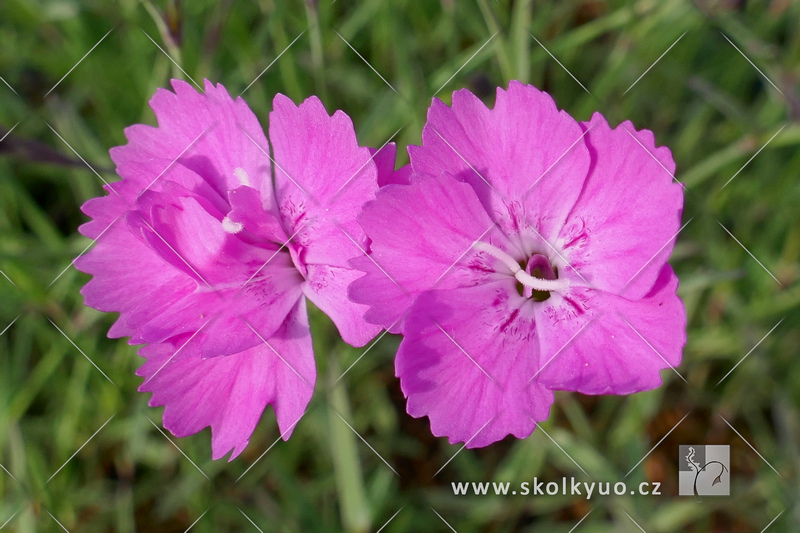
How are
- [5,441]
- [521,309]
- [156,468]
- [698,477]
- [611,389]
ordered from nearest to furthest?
1. [611,389]
2. [521,309]
3. [698,477]
4. [5,441]
5. [156,468]

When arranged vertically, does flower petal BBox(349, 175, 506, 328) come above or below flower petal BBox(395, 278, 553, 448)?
above

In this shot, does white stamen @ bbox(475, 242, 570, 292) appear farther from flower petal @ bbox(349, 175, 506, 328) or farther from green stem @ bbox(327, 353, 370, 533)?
green stem @ bbox(327, 353, 370, 533)

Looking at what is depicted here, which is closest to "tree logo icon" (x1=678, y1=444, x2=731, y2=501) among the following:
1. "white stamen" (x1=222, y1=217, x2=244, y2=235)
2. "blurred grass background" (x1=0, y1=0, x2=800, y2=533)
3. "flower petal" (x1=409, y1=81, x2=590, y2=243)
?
"blurred grass background" (x1=0, y1=0, x2=800, y2=533)

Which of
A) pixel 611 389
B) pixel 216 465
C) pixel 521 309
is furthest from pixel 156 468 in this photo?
pixel 611 389

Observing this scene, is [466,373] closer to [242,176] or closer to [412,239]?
[412,239]

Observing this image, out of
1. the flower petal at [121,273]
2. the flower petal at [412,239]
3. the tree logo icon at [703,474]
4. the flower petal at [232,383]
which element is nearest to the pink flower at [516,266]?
the flower petal at [412,239]

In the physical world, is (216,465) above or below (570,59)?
below

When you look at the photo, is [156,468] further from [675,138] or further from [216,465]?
[675,138]
